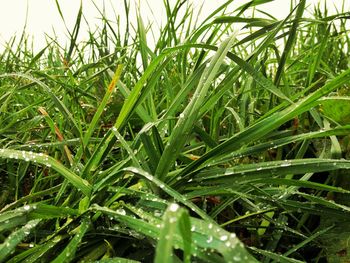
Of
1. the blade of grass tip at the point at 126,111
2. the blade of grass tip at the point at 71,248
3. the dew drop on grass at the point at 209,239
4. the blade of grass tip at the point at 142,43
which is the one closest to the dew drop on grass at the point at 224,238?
the dew drop on grass at the point at 209,239

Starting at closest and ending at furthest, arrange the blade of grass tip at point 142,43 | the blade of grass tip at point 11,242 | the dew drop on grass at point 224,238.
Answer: the dew drop on grass at point 224,238
the blade of grass tip at point 11,242
the blade of grass tip at point 142,43

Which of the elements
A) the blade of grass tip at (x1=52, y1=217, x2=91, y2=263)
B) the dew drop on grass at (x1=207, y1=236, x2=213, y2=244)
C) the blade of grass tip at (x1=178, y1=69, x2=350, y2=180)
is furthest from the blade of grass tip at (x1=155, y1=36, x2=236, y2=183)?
the dew drop on grass at (x1=207, y1=236, x2=213, y2=244)

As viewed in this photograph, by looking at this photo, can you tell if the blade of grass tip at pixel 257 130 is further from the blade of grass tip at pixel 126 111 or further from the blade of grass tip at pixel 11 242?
the blade of grass tip at pixel 11 242

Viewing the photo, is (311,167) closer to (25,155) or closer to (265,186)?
(265,186)

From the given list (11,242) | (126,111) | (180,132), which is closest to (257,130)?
(180,132)

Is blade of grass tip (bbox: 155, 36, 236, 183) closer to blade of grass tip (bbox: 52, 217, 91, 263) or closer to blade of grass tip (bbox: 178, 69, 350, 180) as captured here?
blade of grass tip (bbox: 178, 69, 350, 180)

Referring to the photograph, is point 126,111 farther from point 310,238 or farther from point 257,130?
point 310,238

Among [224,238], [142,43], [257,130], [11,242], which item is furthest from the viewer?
[142,43]

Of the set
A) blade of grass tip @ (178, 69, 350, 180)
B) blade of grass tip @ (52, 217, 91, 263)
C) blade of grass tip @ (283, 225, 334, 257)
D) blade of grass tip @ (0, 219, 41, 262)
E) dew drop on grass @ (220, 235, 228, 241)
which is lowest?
blade of grass tip @ (283, 225, 334, 257)

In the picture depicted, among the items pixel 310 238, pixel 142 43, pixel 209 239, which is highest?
pixel 142 43

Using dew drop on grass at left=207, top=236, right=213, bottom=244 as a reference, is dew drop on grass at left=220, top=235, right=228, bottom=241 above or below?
above

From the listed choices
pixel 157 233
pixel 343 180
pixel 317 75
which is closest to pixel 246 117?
pixel 343 180
